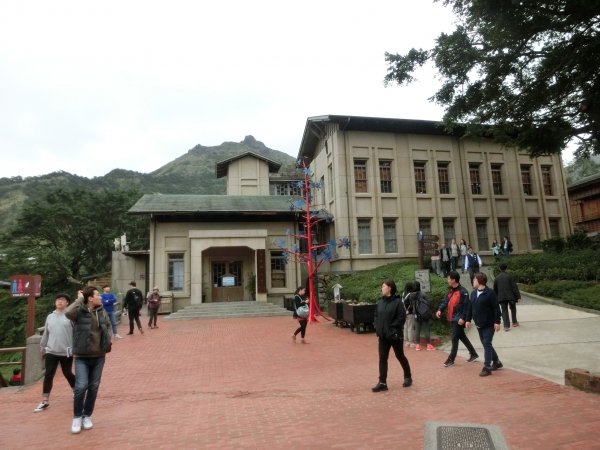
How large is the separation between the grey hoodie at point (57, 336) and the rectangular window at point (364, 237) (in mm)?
17136

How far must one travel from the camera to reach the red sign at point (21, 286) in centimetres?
949

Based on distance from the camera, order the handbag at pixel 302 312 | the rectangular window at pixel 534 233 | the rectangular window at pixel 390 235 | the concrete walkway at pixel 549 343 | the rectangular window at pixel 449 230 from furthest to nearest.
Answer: the rectangular window at pixel 534 233 → the rectangular window at pixel 449 230 → the rectangular window at pixel 390 235 → the handbag at pixel 302 312 → the concrete walkway at pixel 549 343

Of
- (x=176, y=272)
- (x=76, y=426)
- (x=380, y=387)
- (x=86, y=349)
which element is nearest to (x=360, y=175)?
(x=176, y=272)

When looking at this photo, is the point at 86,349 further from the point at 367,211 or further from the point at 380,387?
the point at 367,211

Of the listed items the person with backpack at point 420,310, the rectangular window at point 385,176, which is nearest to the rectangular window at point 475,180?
the rectangular window at point 385,176

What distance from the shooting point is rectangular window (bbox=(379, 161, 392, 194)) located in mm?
23344

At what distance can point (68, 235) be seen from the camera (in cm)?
3209

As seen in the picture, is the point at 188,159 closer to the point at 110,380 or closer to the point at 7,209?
the point at 7,209

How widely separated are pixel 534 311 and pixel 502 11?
8.85m

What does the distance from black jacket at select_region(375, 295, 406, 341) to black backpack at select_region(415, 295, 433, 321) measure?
2.99 meters

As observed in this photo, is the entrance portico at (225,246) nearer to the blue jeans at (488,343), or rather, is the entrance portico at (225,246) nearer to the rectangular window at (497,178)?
the rectangular window at (497,178)

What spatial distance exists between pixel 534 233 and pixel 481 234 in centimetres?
359

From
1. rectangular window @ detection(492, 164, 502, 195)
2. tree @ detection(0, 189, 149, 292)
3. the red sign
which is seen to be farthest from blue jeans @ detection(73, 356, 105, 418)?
tree @ detection(0, 189, 149, 292)

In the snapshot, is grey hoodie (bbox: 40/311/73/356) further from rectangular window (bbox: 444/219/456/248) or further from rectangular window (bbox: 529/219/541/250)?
rectangular window (bbox: 529/219/541/250)
